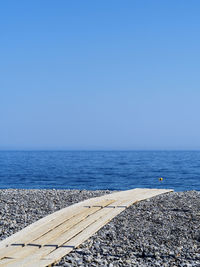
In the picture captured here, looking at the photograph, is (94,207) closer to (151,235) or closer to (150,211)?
(150,211)

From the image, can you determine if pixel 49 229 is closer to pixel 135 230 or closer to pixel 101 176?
pixel 135 230

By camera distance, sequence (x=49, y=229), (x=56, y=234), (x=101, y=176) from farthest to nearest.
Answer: (x=101, y=176), (x=49, y=229), (x=56, y=234)

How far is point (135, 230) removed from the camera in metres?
8.98

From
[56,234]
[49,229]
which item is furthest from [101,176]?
[56,234]

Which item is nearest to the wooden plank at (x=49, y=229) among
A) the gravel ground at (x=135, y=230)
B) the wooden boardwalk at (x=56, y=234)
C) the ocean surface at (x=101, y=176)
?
the wooden boardwalk at (x=56, y=234)

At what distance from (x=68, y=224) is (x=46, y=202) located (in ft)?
10.4

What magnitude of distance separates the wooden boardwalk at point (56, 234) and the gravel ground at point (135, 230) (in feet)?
0.74

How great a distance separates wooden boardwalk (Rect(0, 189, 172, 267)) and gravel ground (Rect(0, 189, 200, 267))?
0.74ft

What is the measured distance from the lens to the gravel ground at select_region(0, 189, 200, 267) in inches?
282

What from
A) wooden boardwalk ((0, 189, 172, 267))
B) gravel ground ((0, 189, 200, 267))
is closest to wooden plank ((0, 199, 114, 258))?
wooden boardwalk ((0, 189, 172, 267))

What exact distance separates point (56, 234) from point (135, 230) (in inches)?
74.9

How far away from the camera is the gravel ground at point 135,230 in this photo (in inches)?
282

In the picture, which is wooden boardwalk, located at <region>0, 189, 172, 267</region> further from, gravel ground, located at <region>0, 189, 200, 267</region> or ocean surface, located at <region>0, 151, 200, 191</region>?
ocean surface, located at <region>0, 151, 200, 191</region>

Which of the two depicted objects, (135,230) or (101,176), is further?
(101,176)
